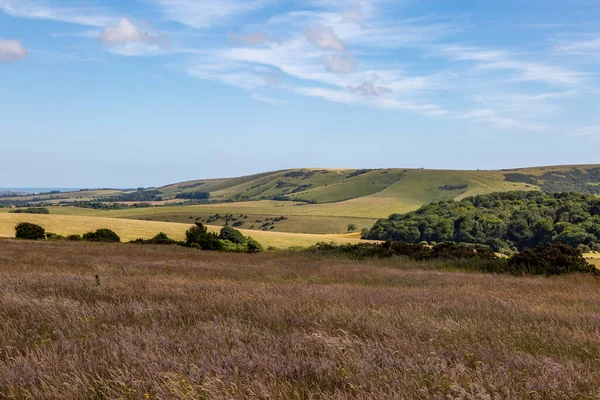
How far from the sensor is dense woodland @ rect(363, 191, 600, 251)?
118688 mm

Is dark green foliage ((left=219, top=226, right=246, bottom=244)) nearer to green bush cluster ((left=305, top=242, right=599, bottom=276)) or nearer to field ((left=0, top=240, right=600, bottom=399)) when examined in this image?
green bush cluster ((left=305, top=242, right=599, bottom=276))

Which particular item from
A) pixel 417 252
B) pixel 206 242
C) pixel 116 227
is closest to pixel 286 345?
pixel 417 252

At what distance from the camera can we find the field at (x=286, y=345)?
4.46 metres

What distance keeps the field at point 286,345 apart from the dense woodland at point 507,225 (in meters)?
116

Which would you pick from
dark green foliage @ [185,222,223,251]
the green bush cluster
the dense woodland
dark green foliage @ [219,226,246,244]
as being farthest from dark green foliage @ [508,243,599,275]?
the dense woodland

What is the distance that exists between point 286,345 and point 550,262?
17103 mm

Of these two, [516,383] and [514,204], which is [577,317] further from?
[514,204]

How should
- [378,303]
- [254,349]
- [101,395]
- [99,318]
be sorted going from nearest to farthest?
[101,395] → [254,349] → [99,318] → [378,303]

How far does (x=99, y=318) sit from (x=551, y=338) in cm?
680

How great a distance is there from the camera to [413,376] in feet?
15.7

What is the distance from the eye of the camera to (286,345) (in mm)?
5859

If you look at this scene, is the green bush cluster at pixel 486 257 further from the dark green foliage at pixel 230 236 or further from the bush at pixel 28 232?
the bush at pixel 28 232

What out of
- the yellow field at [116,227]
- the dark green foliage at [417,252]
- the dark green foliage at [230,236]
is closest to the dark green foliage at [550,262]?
the dark green foliage at [417,252]

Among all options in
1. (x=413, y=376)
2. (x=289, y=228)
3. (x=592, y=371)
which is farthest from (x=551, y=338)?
(x=289, y=228)
